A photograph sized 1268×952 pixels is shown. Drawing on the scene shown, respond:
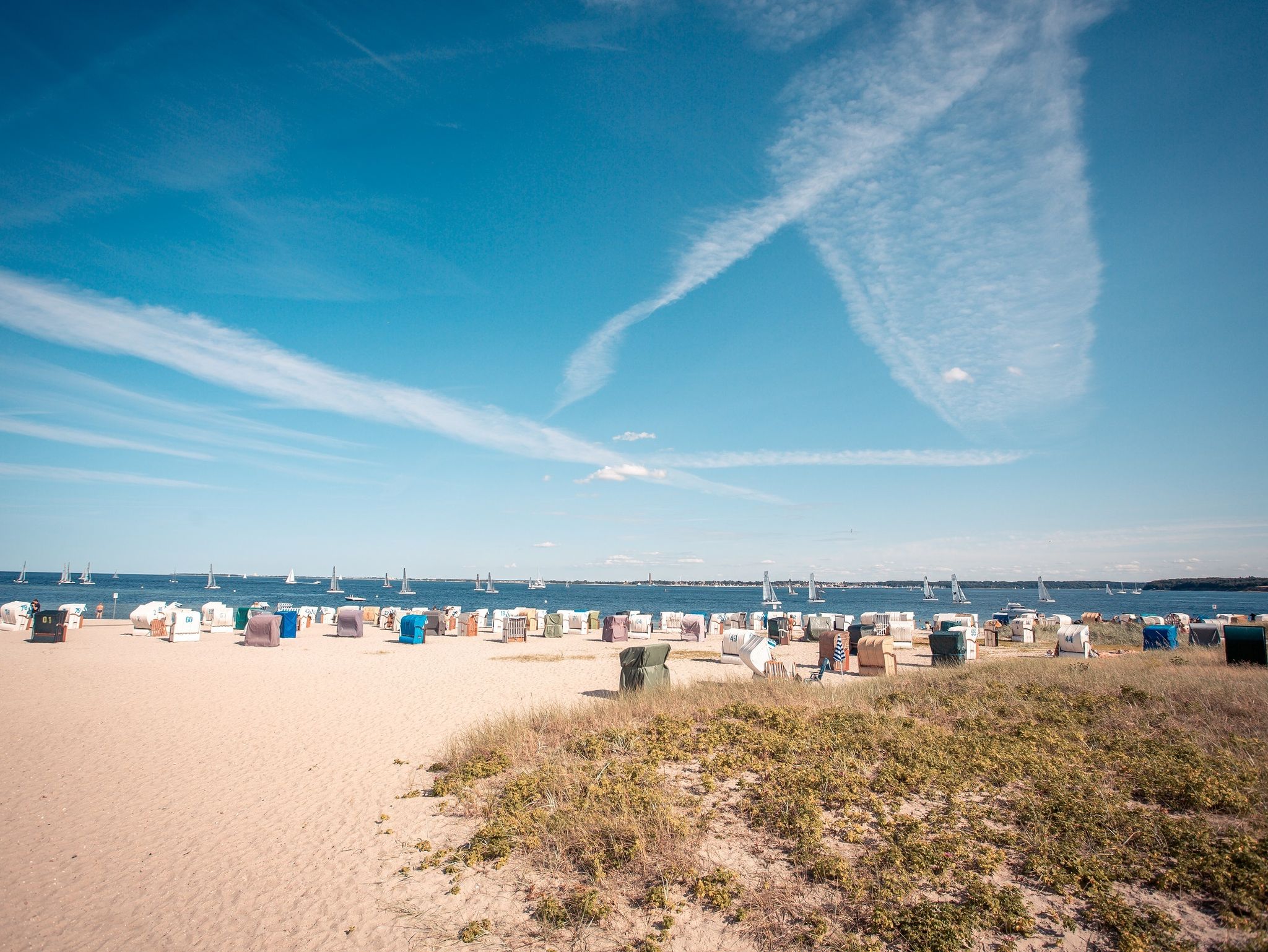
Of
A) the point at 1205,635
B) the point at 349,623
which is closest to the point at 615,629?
the point at 349,623

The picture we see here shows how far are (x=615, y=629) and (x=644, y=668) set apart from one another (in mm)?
17860

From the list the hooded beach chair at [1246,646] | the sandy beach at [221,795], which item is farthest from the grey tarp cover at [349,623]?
the hooded beach chair at [1246,646]

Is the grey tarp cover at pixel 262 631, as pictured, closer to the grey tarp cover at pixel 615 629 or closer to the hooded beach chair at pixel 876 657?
the grey tarp cover at pixel 615 629

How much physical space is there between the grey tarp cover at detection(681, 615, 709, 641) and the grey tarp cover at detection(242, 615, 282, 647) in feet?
59.1

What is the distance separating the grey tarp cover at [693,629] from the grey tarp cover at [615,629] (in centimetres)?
283

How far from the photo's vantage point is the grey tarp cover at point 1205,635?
2173 centimetres

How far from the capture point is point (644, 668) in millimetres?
14320

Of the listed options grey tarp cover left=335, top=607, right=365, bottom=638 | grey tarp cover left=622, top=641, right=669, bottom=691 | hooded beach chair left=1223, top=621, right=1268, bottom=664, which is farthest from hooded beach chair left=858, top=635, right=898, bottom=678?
grey tarp cover left=335, top=607, right=365, bottom=638

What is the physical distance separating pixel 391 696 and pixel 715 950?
13.0 meters

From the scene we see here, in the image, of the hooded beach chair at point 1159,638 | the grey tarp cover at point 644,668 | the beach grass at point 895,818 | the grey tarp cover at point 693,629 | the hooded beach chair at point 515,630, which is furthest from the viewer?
the grey tarp cover at point 693,629

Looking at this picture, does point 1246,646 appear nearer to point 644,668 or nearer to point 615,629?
point 644,668

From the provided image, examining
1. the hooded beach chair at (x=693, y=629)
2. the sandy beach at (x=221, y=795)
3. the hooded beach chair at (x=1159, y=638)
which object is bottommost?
the hooded beach chair at (x=693, y=629)

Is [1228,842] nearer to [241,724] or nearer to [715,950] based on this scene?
[715,950]

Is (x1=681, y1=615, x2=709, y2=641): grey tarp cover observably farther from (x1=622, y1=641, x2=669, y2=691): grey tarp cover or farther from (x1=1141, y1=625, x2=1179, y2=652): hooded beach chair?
(x1=622, y1=641, x2=669, y2=691): grey tarp cover
